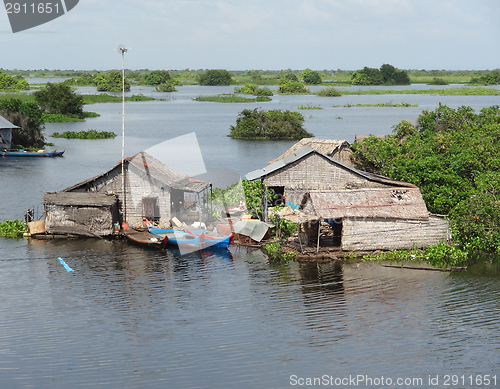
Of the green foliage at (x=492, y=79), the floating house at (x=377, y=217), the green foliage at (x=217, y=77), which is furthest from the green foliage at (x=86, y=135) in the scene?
the green foliage at (x=492, y=79)

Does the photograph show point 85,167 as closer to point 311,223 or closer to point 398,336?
point 311,223

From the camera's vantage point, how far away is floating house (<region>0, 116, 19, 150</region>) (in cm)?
4797

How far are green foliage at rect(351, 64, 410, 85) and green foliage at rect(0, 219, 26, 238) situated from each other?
442 ft

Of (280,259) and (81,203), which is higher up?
(81,203)

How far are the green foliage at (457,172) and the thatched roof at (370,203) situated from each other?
1889mm

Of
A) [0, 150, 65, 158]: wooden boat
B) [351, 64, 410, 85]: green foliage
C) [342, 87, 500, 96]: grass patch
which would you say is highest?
[351, 64, 410, 85]: green foliage

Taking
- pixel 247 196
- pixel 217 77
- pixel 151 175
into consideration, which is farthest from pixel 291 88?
pixel 151 175

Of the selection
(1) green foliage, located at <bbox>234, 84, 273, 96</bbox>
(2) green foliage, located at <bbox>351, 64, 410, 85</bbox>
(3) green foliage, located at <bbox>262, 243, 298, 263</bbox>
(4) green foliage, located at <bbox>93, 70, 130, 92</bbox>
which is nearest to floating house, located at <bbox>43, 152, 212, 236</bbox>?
(3) green foliage, located at <bbox>262, 243, 298, 263</bbox>

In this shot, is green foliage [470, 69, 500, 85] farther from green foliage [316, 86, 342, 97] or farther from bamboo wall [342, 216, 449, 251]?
bamboo wall [342, 216, 449, 251]

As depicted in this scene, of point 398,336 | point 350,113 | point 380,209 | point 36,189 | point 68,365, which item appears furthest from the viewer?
point 350,113

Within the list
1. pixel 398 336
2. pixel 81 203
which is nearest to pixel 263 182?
pixel 81 203

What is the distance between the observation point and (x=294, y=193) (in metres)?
25.2

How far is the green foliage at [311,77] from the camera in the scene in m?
168

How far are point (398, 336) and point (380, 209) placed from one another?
7056mm
